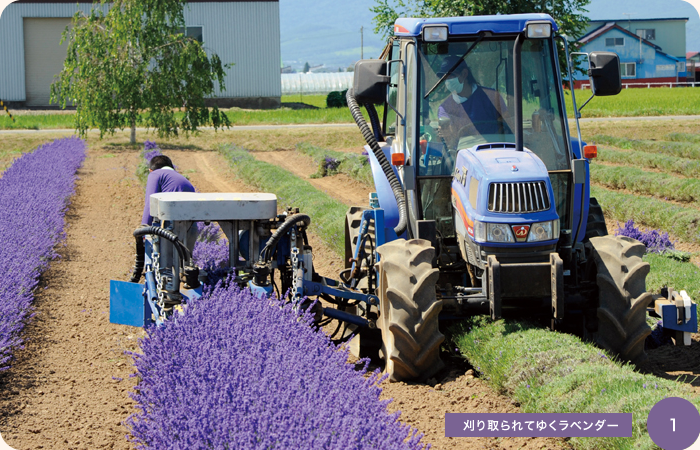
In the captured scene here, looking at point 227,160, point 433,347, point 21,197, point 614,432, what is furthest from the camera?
point 227,160

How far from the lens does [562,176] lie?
232 inches

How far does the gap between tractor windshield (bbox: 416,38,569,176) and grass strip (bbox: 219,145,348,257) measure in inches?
160

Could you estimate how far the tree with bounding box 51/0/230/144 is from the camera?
2523 cm

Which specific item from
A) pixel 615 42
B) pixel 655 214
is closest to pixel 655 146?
pixel 655 214

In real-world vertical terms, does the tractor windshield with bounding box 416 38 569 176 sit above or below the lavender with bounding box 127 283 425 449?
above

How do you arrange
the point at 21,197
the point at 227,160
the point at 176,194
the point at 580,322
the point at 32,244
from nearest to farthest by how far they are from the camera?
the point at 580,322 → the point at 176,194 → the point at 32,244 → the point at 21,197 → the point at 227,160

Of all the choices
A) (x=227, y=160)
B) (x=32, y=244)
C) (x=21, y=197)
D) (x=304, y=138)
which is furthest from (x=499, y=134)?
(x=304, y=138)

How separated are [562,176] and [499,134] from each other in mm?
605

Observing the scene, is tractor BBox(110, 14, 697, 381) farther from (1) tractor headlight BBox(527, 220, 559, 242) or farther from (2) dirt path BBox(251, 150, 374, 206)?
(2) dirt path BBox(251, 150, 374, 206)

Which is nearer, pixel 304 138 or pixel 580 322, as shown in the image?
pixel 580 322

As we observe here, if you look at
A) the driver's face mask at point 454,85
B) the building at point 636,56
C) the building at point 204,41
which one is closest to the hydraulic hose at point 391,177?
the driver's face mask at point 454,85

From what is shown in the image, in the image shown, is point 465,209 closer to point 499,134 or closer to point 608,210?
point 499,134

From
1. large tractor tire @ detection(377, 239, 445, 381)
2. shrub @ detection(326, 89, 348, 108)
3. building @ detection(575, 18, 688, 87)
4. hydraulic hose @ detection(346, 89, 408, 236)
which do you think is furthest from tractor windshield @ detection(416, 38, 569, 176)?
building @ detection(575, 18, 688, 87)

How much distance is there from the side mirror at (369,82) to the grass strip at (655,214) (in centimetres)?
679
